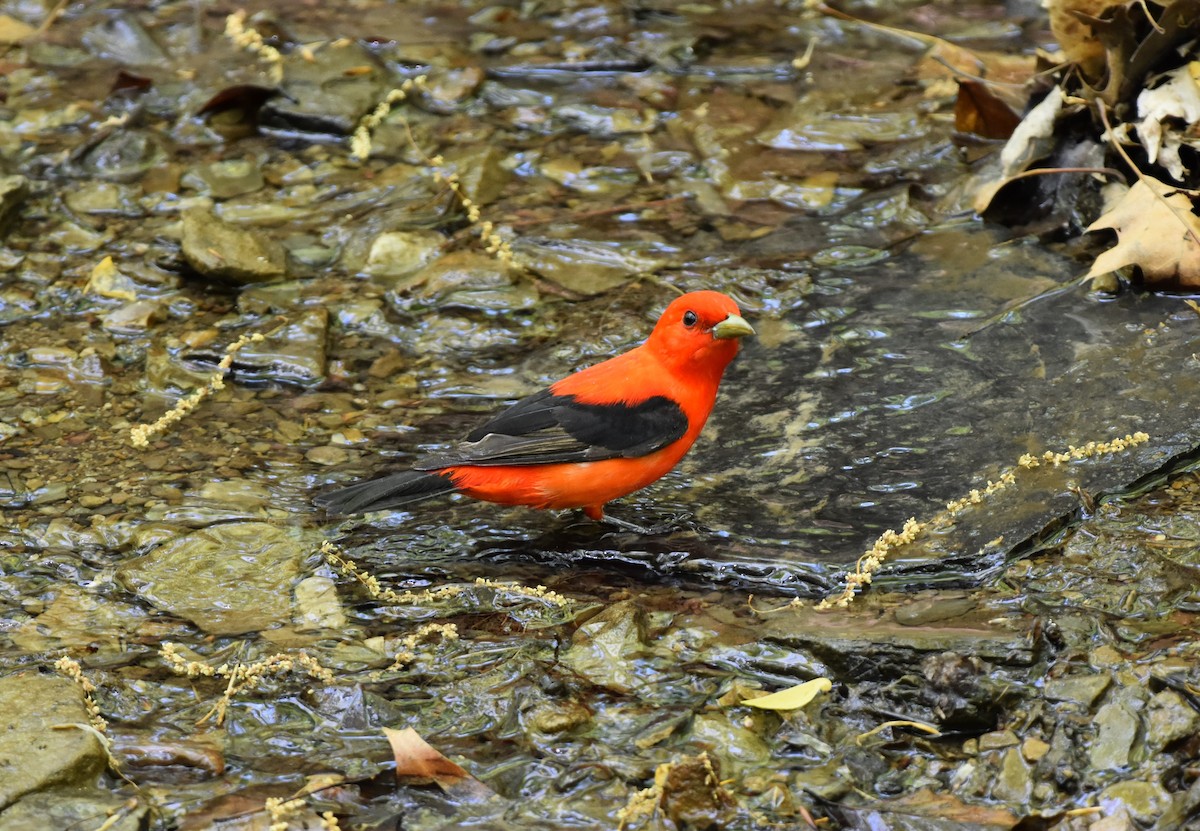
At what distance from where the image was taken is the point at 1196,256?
4.73 metres

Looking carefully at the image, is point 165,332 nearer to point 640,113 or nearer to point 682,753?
point 640,113

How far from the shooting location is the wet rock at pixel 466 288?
18.8 ft

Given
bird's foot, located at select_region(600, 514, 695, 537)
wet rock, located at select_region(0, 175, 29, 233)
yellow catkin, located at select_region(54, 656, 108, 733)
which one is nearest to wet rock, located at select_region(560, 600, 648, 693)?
bird's foot, located at select_region(600, 514, 695, 537)

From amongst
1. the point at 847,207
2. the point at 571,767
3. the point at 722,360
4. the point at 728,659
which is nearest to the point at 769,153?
the point at 847,207

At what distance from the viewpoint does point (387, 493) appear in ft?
13.7

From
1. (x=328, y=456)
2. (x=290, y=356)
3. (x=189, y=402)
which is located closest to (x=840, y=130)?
(x=290, y=356)

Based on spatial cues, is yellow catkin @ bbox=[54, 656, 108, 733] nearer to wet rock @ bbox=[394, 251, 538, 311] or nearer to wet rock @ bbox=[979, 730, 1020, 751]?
wet rock @ bbox=[979, 730, 1020, 751]

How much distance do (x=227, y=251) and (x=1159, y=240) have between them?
391 centimetres

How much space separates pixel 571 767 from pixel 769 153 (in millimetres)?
4117

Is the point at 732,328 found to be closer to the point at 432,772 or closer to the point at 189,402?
the point at 432,772

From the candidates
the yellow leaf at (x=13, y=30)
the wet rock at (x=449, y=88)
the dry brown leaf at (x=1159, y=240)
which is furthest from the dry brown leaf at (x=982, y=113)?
the yellow leaf at (x=13, y=30)

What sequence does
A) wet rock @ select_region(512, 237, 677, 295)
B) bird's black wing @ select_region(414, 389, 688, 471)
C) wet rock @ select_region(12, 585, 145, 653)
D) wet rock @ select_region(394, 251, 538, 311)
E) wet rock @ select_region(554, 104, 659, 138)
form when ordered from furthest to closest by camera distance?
wet rock @ select_region(554, 104, 659, 138) → wet rock @ select_region(512, 237, 677, 295) → wet rock @ select_region(394, 251, 538, 311) → bird's black wing @ select_region(414, 389, 688, 471) → wet rock @ select_region(12, 585, 145, 653)

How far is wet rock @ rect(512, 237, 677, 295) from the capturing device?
584 cm

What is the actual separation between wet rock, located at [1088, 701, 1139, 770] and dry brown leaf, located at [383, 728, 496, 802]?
151cm
